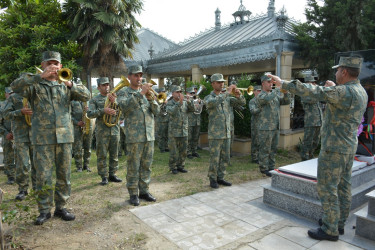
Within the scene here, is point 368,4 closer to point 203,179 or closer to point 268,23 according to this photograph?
point 268,23

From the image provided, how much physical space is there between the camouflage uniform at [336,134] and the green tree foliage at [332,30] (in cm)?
570

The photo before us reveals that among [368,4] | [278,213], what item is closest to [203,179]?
[278,213]

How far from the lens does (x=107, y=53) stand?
13109 millimetres

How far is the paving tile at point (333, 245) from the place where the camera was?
339cm

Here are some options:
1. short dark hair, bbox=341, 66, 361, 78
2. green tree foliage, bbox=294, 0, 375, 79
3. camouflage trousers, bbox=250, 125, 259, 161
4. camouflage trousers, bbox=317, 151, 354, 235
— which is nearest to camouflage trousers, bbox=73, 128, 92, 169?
camouflage trousers, bbox=250, 125, 259, 161

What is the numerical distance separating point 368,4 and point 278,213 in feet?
22.6

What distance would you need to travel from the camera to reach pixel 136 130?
478 centimetres

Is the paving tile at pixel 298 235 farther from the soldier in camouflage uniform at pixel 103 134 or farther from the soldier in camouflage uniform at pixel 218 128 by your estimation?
the soldier in camouflage uniform at pixel 103 134

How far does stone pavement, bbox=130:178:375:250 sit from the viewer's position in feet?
11.5

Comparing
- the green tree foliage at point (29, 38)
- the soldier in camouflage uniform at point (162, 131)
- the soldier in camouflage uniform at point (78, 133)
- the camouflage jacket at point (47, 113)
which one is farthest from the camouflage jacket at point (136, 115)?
the green tree foliage at point (29, 38)

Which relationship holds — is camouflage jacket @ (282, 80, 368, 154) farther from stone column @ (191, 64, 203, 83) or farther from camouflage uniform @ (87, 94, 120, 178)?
stone column @ (191, 64, 203, 83)

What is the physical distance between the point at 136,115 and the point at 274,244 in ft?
10.1

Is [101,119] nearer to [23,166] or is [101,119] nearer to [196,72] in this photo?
[23,166]

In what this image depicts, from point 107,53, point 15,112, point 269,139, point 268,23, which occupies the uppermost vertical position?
point 268,23
